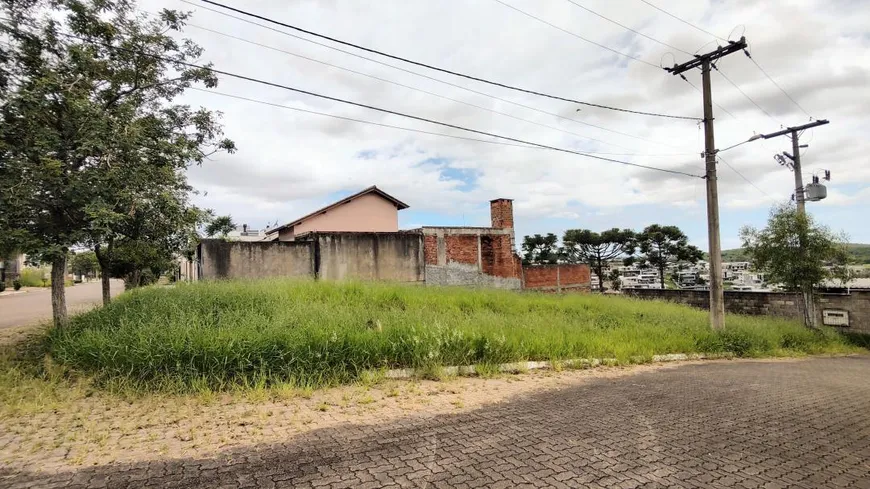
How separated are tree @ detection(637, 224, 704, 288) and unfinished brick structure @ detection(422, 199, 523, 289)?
2363 cm

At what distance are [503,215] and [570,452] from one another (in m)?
15.4

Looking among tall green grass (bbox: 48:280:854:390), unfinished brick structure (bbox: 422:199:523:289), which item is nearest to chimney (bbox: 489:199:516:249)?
unfinished brick structure (bbox: 422:199:523:289)

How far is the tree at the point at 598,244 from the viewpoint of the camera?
1519 inches

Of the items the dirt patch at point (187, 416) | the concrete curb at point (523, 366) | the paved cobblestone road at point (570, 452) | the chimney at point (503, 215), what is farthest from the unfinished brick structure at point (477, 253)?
the paved cobblestone road at point (570, 452)

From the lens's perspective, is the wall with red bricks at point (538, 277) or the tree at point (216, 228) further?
the wall with red bricks at point (538, 277)

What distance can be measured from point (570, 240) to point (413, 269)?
26299 millimetres

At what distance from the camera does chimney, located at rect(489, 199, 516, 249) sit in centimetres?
1883

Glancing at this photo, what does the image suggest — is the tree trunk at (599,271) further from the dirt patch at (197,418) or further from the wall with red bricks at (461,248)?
the dirt patch at (197,418)

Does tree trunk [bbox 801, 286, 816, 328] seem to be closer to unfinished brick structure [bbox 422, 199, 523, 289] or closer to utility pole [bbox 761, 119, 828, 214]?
utility pole [bbox 761, 119, 828, 214]

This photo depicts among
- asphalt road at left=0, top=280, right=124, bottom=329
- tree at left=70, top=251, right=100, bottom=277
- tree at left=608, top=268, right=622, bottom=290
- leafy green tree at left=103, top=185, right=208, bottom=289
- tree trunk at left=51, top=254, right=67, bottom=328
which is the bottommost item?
tree at left=608, top=268, right=622, bottom=290

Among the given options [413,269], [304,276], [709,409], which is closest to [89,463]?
[709,409]

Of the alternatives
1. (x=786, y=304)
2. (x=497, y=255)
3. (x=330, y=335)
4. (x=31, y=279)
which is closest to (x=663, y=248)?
(x=786, y=304)

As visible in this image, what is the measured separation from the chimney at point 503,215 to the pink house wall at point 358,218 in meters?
10.6

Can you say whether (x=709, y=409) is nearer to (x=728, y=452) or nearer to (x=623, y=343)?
(x=728, y=452)
